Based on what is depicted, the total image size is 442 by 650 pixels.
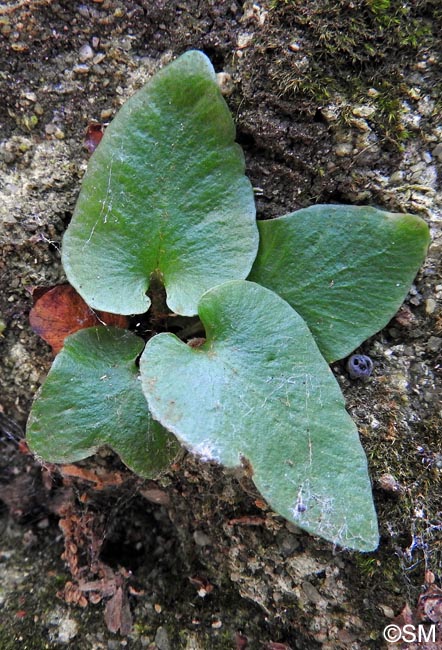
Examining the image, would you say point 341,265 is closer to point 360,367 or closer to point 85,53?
point 360,367

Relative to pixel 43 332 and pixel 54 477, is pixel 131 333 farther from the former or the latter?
pixel 54 477

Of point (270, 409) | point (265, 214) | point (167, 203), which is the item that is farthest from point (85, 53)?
point (270, 409)

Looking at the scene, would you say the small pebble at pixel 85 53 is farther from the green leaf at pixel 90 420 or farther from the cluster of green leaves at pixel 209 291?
the green leaf at pixel 90 420

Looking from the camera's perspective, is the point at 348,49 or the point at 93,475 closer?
the point at 348,49

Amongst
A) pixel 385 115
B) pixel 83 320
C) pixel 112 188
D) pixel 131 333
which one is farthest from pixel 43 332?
pixel 385 115

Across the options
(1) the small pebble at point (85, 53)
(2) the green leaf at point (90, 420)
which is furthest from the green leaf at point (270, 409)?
(1) the small pebble at point (85, 53)

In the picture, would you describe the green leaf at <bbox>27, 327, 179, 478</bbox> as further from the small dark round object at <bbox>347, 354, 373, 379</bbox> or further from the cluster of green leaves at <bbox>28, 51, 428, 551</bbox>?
the small dark round object at <bbox>347, 354, 373, 379</bbox>

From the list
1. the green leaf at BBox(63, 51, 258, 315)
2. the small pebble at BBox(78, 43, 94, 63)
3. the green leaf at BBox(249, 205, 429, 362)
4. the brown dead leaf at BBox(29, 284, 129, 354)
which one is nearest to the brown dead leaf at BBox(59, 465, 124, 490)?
the brown dead leaf at BBox(29, 284, 129, 354)
